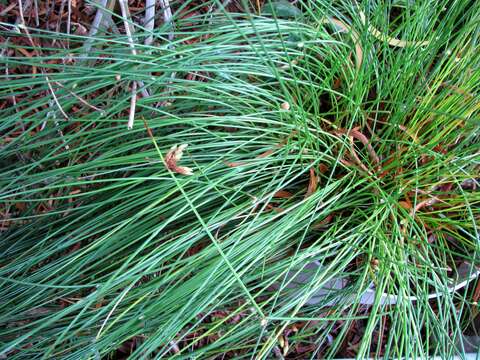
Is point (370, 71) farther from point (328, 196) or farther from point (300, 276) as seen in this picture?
point (300, 276)

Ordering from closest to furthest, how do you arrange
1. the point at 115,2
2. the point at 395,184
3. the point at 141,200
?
the point at 141,200 → the point at 395,184 → the point at 115,2

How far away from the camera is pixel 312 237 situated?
87cm

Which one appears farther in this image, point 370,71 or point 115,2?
point 115,2

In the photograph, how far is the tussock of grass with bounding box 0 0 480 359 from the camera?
2.33 ft

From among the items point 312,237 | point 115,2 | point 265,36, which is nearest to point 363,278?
point 312,237

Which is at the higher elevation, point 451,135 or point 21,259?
point 451,135

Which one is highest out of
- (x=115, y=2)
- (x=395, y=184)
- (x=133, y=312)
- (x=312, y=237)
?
(x=115, y=2)

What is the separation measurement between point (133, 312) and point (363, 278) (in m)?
0.37

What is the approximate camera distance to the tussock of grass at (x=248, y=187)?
711 mm

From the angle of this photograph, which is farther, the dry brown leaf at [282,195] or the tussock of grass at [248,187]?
the dry brown leaf at [282,195]

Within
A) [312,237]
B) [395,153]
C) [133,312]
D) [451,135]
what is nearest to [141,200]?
[133,312]

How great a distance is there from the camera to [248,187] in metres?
0.82

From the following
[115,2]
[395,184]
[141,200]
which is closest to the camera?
[141,200]

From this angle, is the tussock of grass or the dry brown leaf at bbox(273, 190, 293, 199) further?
the dry brown leaf at bbox(273, 190, 293, 199)
